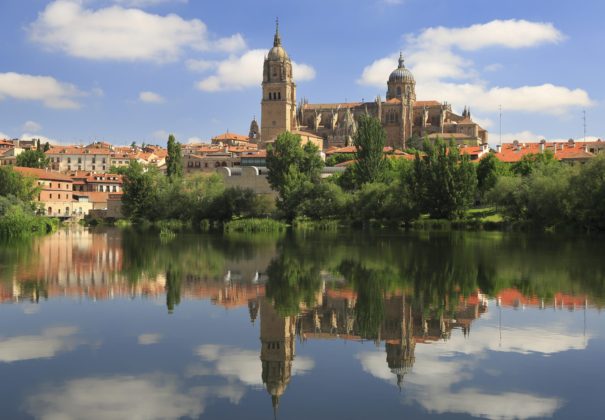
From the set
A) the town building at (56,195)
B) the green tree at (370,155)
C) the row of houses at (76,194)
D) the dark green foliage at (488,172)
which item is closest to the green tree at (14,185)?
the row of houses at (76,194)

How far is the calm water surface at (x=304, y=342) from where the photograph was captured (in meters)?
10.0

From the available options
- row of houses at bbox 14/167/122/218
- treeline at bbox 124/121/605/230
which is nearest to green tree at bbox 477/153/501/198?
treeline at bbox 124/121/605/230

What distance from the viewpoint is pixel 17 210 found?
5469 cm

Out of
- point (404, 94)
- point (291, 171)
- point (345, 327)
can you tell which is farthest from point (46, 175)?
point (345, 327)

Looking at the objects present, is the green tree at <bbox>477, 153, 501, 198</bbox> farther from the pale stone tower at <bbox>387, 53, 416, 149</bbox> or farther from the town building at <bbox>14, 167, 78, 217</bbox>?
the pale stone tower at <bbox>387, 53, 416, 149</bbox>

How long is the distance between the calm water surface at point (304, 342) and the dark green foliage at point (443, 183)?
35279mm

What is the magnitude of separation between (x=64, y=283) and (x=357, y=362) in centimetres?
1331

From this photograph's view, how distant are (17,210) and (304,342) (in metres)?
46.2

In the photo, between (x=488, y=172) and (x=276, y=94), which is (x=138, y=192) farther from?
(x=276, y=94)

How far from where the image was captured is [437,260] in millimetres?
29500

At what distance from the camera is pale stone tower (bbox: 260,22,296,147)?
129 meters

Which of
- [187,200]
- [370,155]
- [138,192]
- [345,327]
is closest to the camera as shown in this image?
[345,327]

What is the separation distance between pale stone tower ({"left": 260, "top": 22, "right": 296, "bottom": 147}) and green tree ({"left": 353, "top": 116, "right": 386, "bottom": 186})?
189ft

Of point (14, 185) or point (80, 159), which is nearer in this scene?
point (14, 185)
